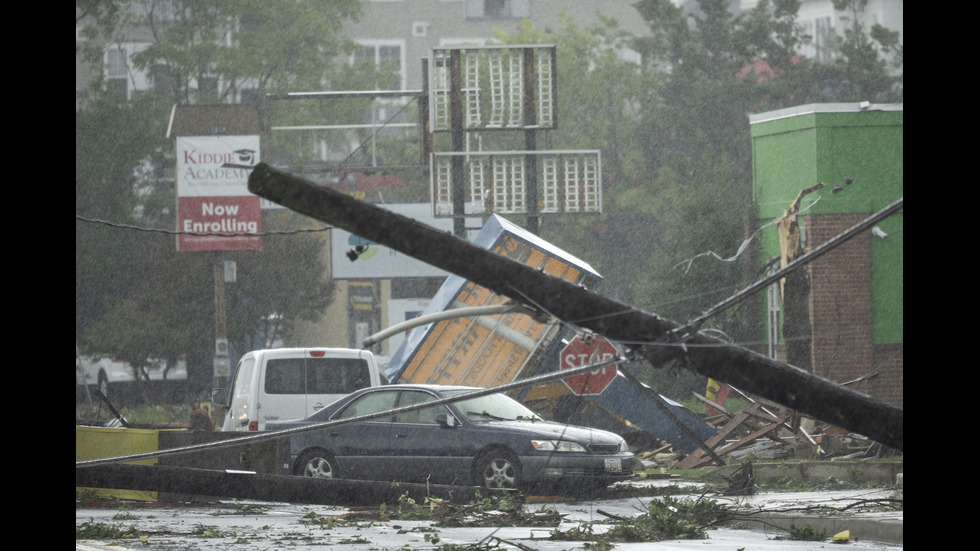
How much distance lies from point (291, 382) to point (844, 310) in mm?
11209

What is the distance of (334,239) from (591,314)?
28.7 meters

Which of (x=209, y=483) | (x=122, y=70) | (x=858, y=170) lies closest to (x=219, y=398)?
(x=209, y=483)

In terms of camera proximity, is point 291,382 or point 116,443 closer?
point 116,443

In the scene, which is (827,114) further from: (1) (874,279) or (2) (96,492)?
(2) (96,492)

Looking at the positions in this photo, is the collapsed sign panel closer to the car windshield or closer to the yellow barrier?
the car windshield

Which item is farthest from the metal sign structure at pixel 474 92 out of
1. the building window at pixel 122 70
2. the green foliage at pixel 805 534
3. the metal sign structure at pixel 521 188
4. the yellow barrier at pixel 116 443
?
the building window at pixel 122 70

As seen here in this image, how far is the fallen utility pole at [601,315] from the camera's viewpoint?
23.3 ft

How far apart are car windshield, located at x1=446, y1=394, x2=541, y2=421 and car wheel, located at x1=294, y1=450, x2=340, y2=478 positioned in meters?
1.61

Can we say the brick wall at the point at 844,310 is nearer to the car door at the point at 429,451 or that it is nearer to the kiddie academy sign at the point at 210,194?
the car door at the point at 429,451

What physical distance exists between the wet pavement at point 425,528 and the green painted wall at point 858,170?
10.3 metres

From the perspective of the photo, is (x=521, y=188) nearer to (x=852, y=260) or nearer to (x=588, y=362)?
(x=852, y=260)

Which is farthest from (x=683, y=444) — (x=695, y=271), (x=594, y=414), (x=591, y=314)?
(x=695, y=271)

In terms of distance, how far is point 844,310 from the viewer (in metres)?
24.1
